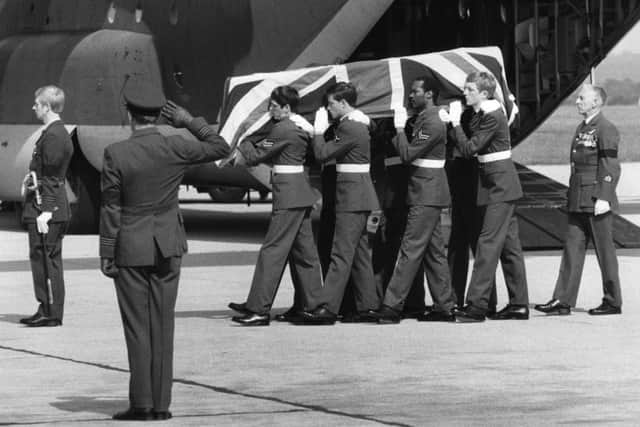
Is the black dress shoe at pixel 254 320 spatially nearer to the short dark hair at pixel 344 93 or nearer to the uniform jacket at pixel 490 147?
the short dark hair at pixel 344 93

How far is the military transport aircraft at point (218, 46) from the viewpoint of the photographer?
2150cm

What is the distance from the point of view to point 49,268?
1320 cm

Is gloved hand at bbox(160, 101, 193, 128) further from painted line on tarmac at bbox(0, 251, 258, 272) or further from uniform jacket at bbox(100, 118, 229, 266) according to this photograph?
painted line on tarmac at bbox(0, 251, 258, 272)

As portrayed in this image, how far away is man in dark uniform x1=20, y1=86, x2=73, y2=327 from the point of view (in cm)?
1298

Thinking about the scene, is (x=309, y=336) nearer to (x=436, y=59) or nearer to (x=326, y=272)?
(x=326, y=272)

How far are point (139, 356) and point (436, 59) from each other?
25.1ft

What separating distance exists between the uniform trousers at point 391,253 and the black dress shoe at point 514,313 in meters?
0.65

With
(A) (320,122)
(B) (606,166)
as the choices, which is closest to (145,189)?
(A) (320,122)

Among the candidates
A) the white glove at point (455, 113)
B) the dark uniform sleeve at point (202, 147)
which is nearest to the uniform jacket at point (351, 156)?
the white glove at point (455, 113)

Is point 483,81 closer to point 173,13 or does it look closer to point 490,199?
point 490,199

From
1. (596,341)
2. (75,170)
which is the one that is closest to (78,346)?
(596,341)

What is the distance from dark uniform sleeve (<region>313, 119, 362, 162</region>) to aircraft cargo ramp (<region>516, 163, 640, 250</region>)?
7103 mm

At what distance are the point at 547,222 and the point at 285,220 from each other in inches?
321

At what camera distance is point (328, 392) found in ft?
31.9
